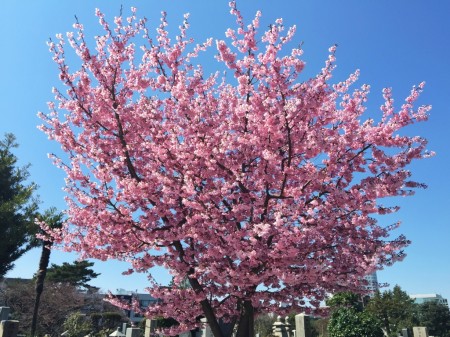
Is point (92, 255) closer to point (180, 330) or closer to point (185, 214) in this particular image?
point (185, 214)

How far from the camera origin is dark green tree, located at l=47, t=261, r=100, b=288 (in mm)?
40531

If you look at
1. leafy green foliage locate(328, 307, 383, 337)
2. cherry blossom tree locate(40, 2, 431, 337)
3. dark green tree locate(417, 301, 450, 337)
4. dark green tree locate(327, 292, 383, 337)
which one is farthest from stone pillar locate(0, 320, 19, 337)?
dark green tree locate(417, 301, 450, 337)

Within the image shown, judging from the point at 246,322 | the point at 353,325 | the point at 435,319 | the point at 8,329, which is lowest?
the point at 435,319

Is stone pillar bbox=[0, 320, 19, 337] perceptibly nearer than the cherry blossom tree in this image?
No

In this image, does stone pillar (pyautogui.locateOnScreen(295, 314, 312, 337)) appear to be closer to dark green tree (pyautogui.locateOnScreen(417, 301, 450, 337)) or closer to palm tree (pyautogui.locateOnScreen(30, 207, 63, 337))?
palm tree (pyautogui.locateOnScreen(30, 207, 63, 337))

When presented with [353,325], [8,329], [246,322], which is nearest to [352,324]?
[353,325]

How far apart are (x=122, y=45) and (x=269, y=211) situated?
541cm

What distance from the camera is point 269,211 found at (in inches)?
307

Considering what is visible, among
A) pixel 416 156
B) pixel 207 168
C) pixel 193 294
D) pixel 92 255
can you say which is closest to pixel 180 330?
pixel 193 294

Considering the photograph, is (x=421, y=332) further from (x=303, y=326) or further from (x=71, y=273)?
(x=71, y=273)

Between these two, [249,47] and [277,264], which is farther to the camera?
[249,47]

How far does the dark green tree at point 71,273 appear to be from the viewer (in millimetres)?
40531

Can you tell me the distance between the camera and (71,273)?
135 ft

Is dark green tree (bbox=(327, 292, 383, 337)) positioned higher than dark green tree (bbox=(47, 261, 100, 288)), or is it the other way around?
dark green tree (bbox=(47, 261, 100, 288))
